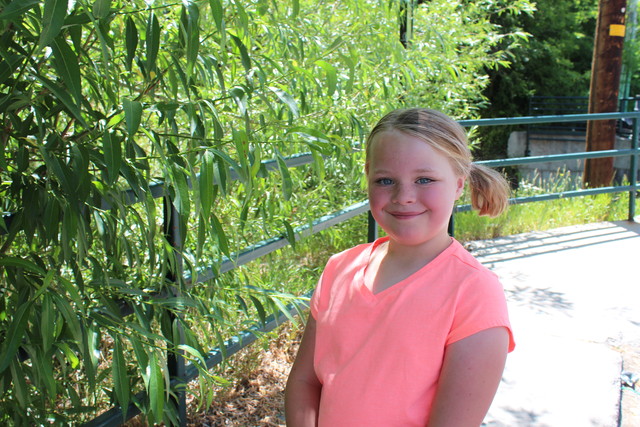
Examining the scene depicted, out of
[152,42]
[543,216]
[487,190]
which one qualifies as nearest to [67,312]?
[152,42]

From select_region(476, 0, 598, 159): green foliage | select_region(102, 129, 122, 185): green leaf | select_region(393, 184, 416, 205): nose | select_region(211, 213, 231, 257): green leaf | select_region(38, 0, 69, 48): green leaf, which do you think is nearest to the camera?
select_region(38, 0, 69, 48): green leaf

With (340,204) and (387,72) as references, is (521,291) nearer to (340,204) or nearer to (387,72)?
(340,204)

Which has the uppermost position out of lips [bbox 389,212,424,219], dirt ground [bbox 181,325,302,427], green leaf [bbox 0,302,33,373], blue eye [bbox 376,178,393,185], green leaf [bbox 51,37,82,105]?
green leaf [bbox 51,37,82,105]

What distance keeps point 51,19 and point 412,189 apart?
35.0 inches

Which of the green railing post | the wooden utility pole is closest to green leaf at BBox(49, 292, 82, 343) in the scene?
the green railing post

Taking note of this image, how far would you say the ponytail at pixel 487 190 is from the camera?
6.18ft

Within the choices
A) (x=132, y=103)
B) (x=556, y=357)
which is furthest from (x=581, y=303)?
(x=132, y=103)

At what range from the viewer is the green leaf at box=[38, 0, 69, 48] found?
108cm

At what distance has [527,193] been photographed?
325 inches

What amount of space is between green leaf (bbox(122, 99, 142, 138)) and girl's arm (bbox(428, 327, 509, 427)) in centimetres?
82

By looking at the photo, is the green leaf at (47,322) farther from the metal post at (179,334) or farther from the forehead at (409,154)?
the forehead at (409,154)

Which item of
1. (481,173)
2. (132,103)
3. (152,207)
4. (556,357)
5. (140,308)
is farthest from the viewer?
(556,357)

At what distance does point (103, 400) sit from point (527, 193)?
6.52 metres

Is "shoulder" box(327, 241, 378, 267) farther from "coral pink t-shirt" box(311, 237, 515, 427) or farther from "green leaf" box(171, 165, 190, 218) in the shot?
"green leaf" box(171, 165, 190, 218)
